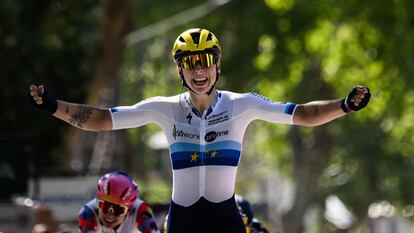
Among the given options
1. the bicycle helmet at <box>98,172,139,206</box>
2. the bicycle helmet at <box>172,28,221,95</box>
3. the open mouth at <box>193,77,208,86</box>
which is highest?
the bicycle helmet at <box>172,28,221,95</box>

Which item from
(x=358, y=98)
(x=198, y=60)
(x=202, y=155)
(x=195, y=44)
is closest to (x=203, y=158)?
(x=202, y=155)

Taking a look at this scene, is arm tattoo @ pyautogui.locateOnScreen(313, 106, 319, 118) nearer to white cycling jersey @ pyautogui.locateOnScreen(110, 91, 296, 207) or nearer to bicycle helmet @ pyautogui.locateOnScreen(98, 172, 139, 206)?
white cycling jersey @ pyautogui.locateOnScreen(110, 91, 296, 207)

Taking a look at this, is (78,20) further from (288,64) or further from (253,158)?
(253,158)

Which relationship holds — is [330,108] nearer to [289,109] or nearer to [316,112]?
[316,112]

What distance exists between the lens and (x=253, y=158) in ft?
214

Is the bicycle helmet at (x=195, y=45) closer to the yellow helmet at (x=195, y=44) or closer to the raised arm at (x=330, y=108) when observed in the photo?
the yellow helmet at (x=195, y=44)

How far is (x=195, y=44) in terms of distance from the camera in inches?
368

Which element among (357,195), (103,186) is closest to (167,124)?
(103,186)

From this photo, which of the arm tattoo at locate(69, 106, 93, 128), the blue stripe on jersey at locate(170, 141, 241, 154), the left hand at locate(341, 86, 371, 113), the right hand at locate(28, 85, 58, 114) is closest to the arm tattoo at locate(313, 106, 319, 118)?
the left hand at locate(341, 86, 371, 113)

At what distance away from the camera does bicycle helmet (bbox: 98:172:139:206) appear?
Result: 11.4 m

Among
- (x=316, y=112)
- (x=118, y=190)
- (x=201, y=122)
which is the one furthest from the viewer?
(x=118, y=190)

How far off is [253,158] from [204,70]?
5597cm

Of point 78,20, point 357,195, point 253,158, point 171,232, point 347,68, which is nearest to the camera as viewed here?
point 171,232

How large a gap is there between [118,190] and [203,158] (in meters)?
2.25
